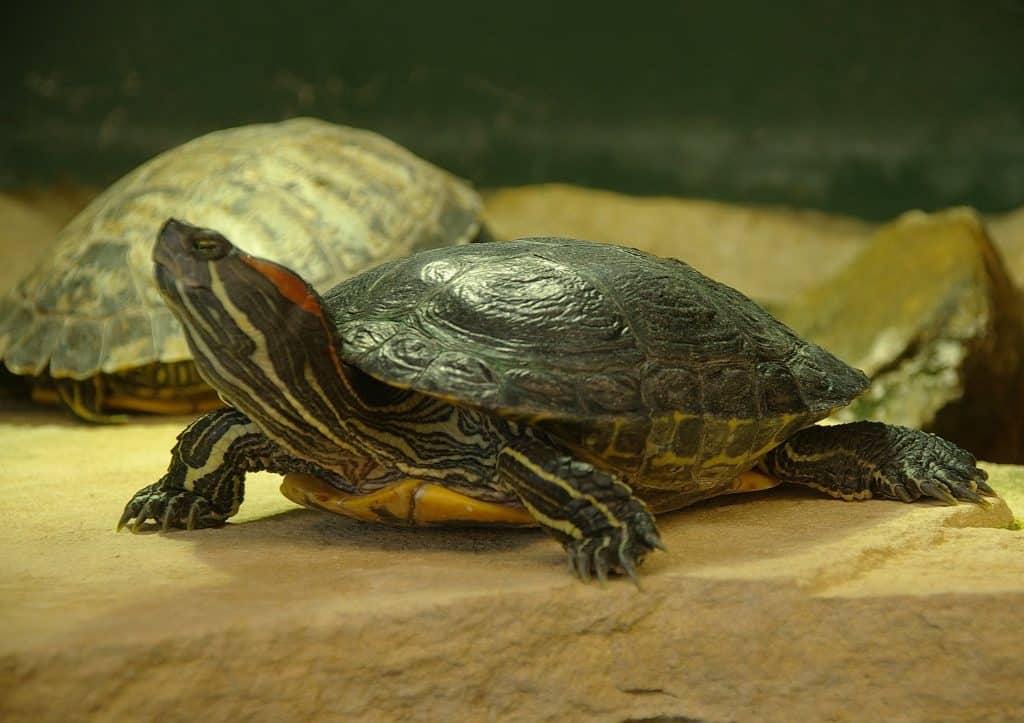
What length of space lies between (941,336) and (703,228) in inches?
143

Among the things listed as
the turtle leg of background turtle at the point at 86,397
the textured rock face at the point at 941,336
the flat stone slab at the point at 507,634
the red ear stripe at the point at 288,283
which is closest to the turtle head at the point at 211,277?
the red ear stripe at the point at 288,283

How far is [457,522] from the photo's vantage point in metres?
3.08

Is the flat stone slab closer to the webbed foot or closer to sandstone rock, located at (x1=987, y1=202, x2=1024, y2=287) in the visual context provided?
the webbed foot

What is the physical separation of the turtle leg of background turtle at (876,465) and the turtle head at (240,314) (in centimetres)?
179

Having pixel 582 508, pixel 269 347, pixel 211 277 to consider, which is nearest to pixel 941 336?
pixel 582 508

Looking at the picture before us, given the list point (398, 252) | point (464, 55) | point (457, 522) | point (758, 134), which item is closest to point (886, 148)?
point (758, 134)

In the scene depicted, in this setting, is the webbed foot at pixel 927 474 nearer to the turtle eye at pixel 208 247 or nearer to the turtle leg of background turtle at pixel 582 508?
the turtle leg of background turtle at pixel 582 508

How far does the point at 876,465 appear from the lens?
359 centimetres

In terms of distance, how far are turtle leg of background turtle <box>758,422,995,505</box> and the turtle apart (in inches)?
127

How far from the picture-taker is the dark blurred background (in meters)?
8.83

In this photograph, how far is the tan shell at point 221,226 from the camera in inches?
227

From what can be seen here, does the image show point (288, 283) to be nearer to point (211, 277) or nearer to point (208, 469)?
point (211, 277)

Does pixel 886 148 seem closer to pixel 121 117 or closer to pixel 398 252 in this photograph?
pixel 398 252

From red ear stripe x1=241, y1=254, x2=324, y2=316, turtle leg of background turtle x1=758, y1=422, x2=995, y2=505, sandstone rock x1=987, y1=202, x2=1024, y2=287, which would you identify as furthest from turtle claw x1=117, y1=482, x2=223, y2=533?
sandstone rock x1=987, y1=202, x2=1024, y2=287
